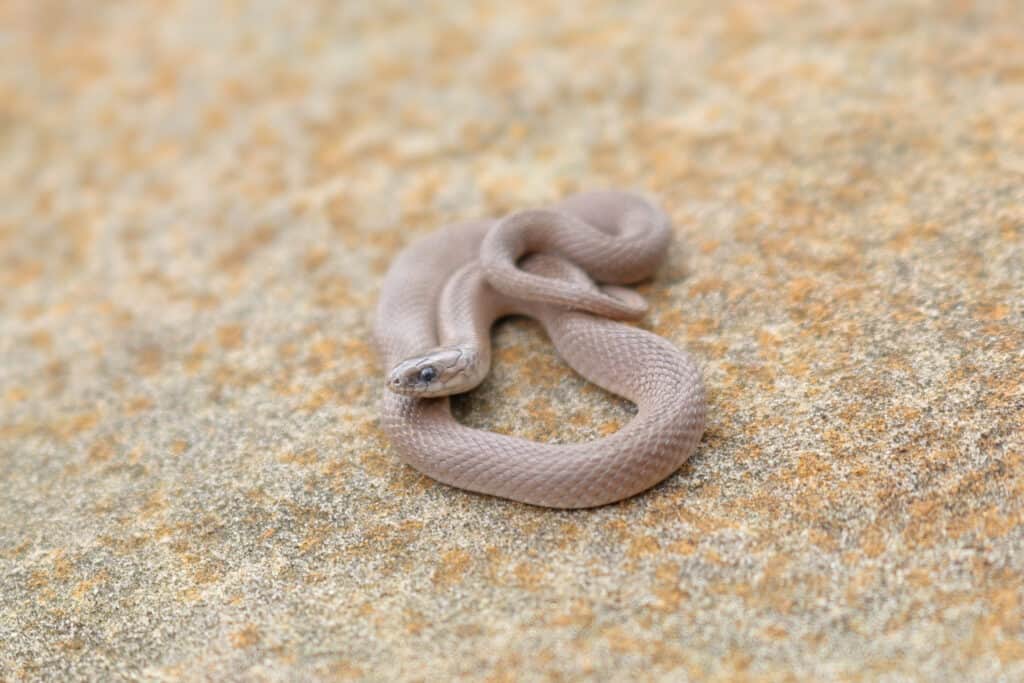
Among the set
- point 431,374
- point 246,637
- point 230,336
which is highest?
point 431,374

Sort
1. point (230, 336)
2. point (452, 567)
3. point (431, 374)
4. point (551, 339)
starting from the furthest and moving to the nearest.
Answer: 1. point (230, 336)
2. point (551, 339)
3. point (431, 374)
4. point (452, 567)

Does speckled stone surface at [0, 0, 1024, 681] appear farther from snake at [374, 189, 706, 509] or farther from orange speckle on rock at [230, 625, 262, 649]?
snake at [374, 189, 706, 509]

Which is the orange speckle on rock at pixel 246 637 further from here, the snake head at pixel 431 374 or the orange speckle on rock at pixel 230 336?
the orange speckle on rock at pixel 230 336

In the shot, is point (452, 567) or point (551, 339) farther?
point (551, 339)

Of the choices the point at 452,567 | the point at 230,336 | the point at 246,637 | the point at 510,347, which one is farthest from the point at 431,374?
the point at 230,336

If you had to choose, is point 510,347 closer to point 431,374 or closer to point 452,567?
point 431,374

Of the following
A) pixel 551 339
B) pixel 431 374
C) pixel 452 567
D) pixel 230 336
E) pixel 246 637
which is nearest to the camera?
pixel 246 637

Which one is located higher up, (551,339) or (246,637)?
(551,339)
